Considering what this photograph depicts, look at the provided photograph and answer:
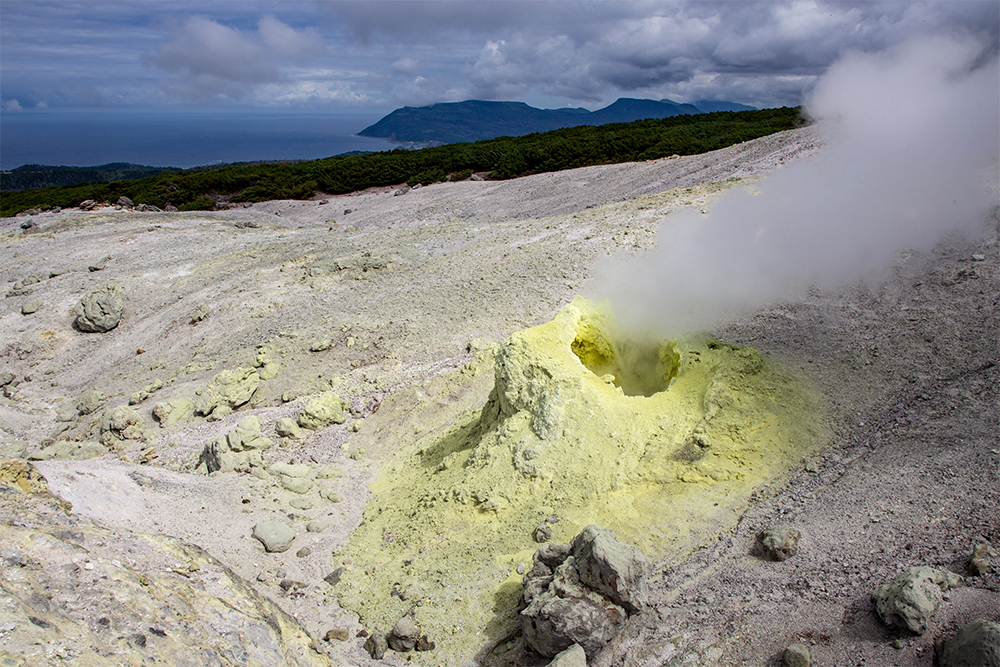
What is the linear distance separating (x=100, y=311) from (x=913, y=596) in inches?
706

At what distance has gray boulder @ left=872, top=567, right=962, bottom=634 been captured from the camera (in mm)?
3846

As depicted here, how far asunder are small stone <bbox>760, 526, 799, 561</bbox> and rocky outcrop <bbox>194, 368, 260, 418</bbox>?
30.9 feet

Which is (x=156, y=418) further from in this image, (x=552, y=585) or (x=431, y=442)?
(x=552, y=585)

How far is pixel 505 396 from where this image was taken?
8258 millimetres

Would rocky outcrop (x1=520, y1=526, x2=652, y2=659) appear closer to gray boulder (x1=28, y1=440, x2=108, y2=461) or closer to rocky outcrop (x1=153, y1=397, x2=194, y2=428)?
rocky outcrop (x1=153, y1=397, x2=194, y2=428)

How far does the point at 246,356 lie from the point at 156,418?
209cm

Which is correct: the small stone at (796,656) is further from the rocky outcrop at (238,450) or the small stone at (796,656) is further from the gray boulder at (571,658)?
the rocky outcrop at (238,450)

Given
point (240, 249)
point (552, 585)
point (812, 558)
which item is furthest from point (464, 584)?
point (240, 249)

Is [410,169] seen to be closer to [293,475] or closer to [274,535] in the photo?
[293,475]

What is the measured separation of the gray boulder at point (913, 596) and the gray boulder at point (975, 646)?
198 mm

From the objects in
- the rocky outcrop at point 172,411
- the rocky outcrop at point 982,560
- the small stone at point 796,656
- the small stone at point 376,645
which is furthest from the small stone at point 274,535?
the rocky outcrop at point 982,560

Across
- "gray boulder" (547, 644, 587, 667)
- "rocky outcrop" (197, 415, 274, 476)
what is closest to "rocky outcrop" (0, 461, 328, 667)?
"gray boulder" (547, 644, 587, 667)

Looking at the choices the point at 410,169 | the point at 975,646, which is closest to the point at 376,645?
the point at 975,646

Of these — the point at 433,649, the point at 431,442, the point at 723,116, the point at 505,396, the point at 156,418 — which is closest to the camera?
the point at 433,649
